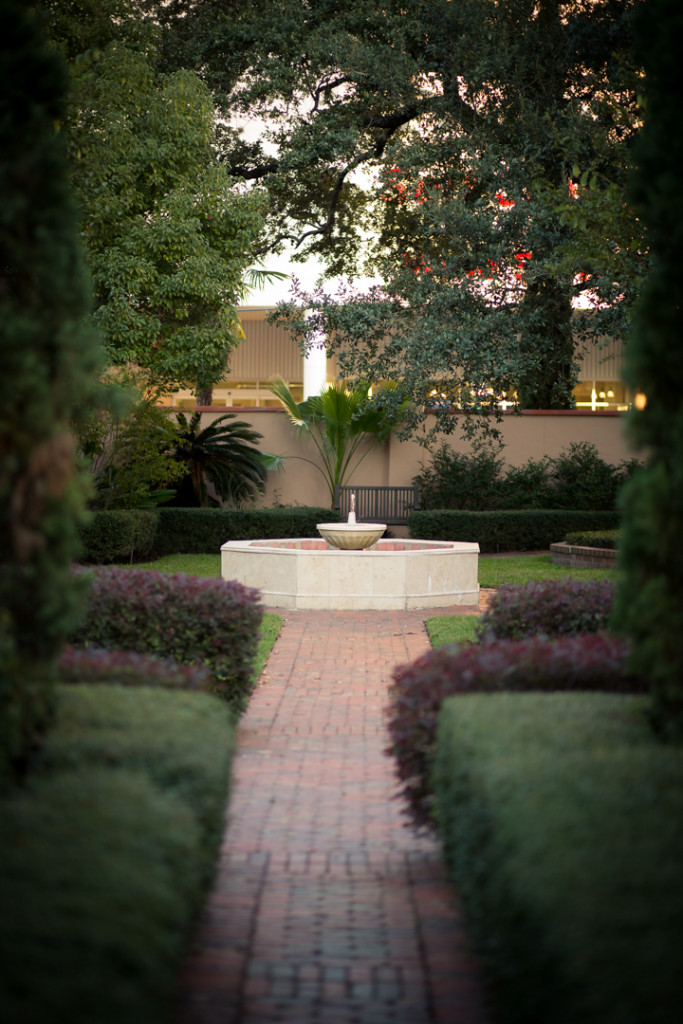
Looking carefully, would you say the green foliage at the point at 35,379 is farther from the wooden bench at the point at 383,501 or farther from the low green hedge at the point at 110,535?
the wooden bench at the point at 383,501

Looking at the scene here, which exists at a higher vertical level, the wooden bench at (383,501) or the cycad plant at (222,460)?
the cycad plant at (222,460)

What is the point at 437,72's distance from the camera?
612 inches

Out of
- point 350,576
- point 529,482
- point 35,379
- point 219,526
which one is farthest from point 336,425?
point 35,379

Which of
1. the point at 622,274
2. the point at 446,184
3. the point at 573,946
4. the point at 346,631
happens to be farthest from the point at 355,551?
the point at 573,946

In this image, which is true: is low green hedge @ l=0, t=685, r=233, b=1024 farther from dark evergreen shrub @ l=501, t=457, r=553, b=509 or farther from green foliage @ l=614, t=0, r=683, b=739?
dark evergreen shrub @ l=501, t=457, r=553, b=509

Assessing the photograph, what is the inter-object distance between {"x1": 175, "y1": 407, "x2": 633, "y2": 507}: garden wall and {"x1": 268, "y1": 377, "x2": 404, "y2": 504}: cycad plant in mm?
243

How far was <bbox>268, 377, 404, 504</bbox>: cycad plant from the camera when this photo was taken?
1925 centimetres

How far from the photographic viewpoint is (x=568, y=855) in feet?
7.79

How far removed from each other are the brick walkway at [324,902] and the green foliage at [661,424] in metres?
1.15

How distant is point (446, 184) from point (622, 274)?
7191mm

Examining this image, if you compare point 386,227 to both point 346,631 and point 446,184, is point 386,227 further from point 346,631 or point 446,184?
point 346,631

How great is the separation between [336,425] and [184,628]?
13.6 meters

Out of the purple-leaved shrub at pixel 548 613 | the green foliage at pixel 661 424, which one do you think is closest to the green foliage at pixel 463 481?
the purple-leaved shrub at pixel 548 613

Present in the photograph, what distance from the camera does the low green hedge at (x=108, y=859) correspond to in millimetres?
1941
